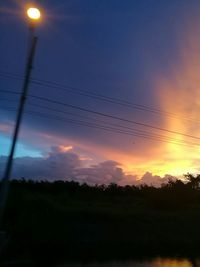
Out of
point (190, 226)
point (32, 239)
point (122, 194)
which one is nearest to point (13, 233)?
point (32, 239)

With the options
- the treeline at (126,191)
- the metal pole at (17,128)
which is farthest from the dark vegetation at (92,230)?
the metal pole at (17,128)

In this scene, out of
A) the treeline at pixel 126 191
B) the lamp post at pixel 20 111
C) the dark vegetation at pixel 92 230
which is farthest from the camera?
the treeline at pixel 126 191

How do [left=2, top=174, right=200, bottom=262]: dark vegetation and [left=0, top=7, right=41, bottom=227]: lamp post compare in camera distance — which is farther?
[left=2, top=174, right=200, bottom=262]: dark vegetation

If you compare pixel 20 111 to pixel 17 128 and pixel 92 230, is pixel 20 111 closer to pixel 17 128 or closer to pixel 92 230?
pixel 17 128

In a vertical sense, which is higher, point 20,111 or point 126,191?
point 126,191

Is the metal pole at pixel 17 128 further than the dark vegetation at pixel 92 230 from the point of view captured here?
No

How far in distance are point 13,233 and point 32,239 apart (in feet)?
5.70

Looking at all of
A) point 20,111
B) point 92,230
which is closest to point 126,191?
point 92,230

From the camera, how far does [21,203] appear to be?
42.2 meters

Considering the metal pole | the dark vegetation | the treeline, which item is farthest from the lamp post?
the treeline

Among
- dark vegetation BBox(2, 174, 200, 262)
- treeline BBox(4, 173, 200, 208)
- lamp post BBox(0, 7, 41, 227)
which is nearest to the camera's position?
lamp post BBox(0, 7, 41, 227)

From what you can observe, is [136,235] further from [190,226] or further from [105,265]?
[105,265]

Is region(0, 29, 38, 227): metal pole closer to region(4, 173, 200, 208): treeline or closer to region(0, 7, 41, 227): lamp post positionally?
region(0, 7, 41, 227): lamp post

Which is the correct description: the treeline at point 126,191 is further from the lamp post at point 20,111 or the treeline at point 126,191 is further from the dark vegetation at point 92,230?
the lamp post at point 20,111
